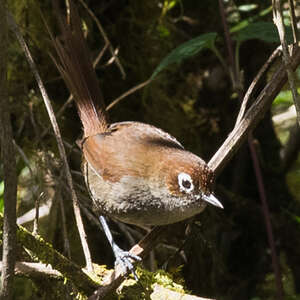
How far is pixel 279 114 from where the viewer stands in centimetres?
407

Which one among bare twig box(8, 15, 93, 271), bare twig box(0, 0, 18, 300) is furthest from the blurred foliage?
bare twig box(0, 0, 18, 300)

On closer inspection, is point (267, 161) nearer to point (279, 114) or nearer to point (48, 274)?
point (279, 114)

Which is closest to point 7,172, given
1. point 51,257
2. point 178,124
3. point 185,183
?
point 51,257

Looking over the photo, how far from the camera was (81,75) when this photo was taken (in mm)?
2785

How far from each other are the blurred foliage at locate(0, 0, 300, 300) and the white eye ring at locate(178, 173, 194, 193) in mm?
758

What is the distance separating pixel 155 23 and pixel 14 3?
38.0 inches

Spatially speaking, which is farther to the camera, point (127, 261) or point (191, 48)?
point (191, 48)

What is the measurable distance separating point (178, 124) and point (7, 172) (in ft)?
7.94

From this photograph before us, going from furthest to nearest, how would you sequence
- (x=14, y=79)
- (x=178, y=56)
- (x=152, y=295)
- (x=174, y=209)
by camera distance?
(x=14, y=79), (x=178, y=56), (x=174, y=209), (x=152, y=295)

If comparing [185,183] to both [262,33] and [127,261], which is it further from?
[262,33]

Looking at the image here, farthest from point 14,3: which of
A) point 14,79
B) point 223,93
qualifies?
point 223,93

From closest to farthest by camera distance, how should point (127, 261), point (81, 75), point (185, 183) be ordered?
point (127, 261) → point (185, 183) → point (81, 75)

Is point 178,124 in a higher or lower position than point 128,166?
lower

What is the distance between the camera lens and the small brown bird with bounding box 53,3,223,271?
228 cm
